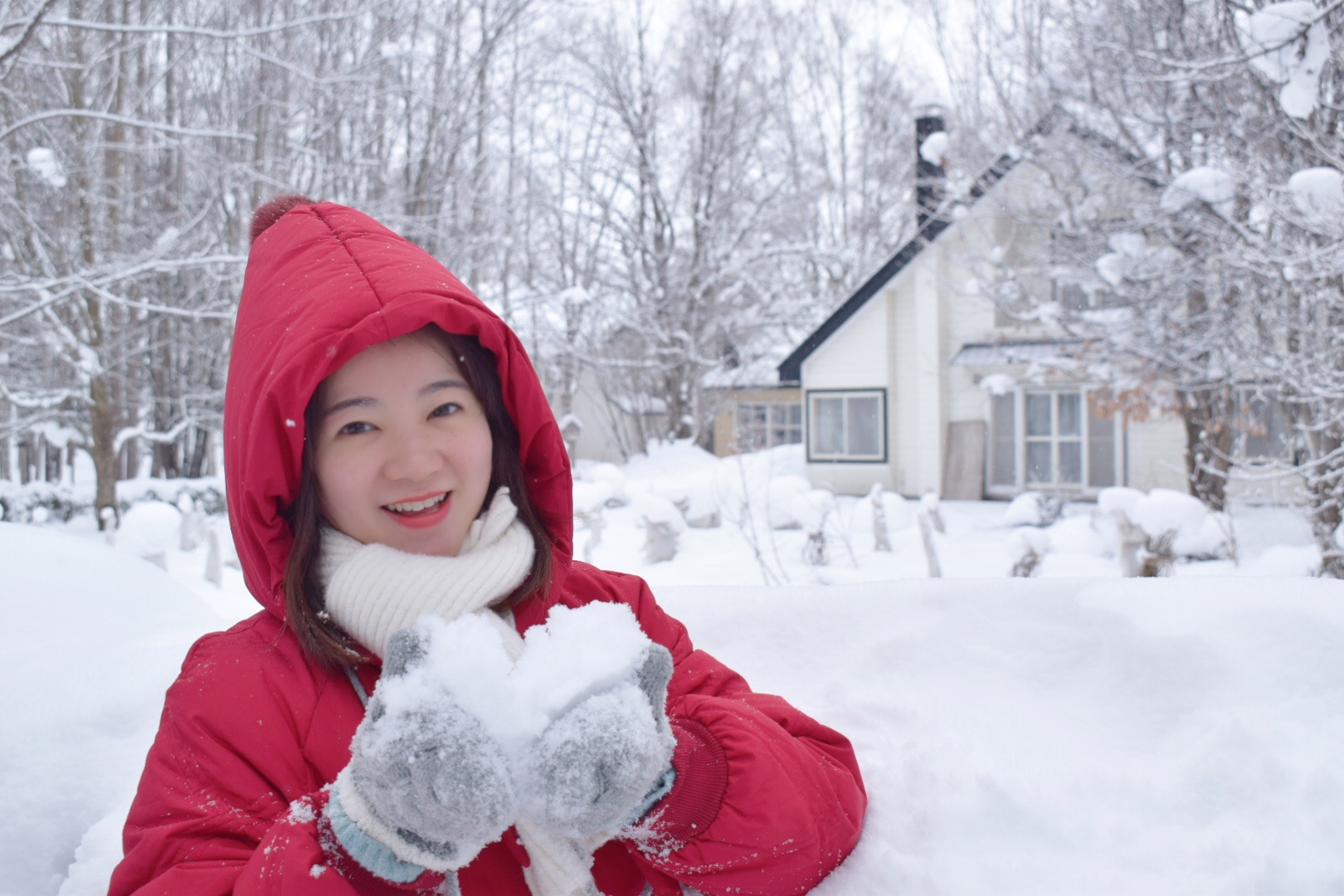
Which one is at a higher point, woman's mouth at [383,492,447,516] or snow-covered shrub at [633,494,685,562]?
woman's mouth at [383,492,447,516]

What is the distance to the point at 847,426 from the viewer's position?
49.3 feet

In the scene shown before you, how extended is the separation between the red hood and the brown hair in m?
0.02

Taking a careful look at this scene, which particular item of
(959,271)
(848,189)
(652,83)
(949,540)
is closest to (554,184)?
(652,83)

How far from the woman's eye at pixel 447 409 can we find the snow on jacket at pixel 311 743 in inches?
4.4

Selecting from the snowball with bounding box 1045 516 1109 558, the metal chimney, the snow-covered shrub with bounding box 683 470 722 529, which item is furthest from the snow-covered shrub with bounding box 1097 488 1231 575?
the metal chimney

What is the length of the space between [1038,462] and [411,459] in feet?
45.5

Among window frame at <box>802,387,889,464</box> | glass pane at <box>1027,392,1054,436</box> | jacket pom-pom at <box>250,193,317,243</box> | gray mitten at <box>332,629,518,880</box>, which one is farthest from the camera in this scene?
window frame at <box>802,387,889,464</box>

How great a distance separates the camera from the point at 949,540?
9719mm

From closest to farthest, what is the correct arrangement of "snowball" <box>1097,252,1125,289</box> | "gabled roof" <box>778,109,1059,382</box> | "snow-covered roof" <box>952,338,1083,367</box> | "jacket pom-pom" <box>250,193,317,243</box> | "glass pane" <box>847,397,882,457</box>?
1. "jacket pom-pom" <box>250,193,317,243</box>
2. "snowball" <box>1097,252,1125,289</box>
3. "gabled roof" <box>778,109,1059,382</box>
4. "snow-covered roof" <box>952,338,1083,367</box>
5. "glass pane" <box>847,397,882,457</box>

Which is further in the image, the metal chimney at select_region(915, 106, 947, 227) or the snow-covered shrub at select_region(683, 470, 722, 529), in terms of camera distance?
the metal chimney at select_region(915, 106, 947, 227)

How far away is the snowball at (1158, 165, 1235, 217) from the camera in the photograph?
19.2 feet

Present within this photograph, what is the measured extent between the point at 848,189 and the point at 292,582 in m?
23.2

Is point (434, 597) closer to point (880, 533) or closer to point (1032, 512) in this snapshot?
point (880, 533)

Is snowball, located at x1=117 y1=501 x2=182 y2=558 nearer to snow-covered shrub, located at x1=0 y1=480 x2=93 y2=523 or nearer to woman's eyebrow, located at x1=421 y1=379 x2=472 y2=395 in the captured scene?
snow-covered shrub, located at x1=0 y1=480 x2=93 y2=523
